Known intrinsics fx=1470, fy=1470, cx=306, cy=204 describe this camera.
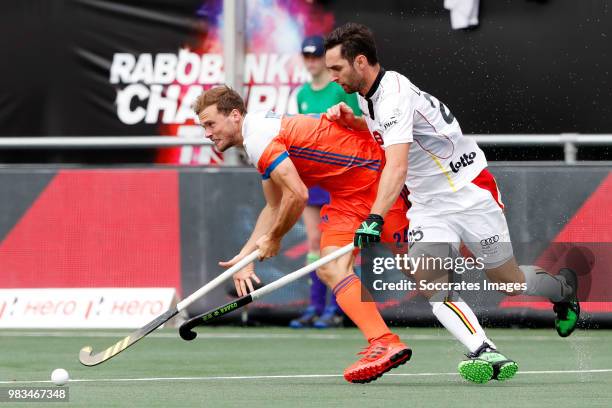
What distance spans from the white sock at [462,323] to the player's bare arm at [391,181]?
627 mm

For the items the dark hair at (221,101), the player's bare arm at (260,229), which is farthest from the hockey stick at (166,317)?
the dark hair at (221,101)

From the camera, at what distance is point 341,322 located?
10609 mm

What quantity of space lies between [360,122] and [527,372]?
1555 mm

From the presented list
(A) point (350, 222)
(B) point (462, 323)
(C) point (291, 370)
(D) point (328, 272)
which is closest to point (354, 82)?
(A) point (350, 222)

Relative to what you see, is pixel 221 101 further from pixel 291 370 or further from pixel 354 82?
pixel 291 370

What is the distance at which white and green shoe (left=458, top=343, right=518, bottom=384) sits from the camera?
6.88m

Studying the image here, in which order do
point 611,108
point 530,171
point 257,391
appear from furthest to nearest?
point 611,108
point 530,171
point 257,391

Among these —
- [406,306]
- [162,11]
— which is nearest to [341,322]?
[406,306]

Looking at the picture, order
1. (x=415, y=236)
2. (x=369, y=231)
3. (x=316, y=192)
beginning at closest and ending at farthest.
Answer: (x=369, y=231) → (x=415, y=236) → (x=316, y=192)

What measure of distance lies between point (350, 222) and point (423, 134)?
2.00ft

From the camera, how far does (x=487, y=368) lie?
6863mm

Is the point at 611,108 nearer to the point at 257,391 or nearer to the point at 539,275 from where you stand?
the point at 539,275

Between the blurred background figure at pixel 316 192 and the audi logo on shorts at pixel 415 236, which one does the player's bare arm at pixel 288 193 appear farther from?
the blurred background figure at pixel 316 192

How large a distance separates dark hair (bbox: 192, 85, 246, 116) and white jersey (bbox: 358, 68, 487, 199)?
0.63m
